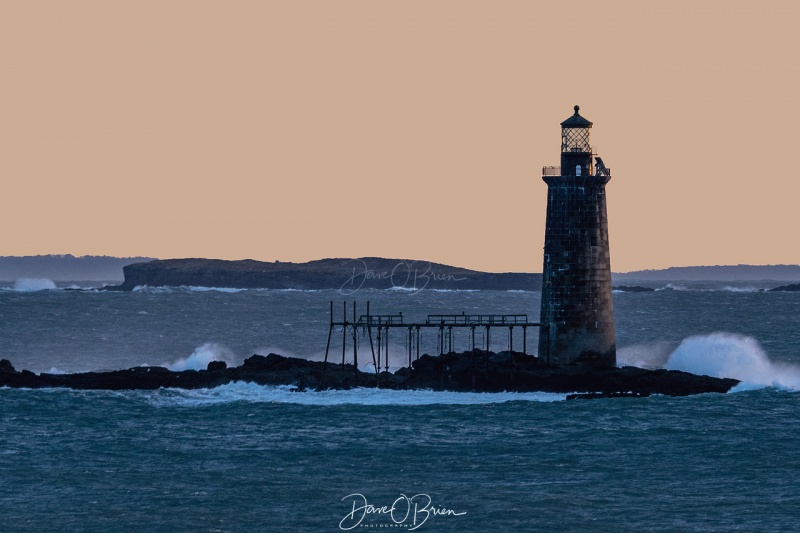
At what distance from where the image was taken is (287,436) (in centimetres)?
4244

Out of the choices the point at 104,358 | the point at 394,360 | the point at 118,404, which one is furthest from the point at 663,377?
the point at 104,358

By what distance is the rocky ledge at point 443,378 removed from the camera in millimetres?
51000

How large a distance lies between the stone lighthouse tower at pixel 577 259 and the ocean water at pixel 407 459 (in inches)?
105

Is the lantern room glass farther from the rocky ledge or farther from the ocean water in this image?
the ocean water

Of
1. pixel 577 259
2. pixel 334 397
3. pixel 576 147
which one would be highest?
pixel 576 147

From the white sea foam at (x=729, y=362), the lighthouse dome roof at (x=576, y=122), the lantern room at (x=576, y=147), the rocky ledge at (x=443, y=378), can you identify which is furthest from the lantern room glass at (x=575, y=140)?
the white sea foam at (x=729, y=362)

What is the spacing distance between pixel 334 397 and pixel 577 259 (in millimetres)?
11385

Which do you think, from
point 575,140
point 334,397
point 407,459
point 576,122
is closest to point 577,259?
point 575,140

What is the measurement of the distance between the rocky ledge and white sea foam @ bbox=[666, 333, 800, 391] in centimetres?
570

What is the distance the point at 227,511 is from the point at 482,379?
71.2 feet

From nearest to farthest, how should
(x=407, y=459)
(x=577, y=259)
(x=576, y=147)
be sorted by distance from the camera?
(x=407, y=459), (x=577, y=259), (x=576, y=147)

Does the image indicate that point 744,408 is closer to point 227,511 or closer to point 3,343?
point 227,511

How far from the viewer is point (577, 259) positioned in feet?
167

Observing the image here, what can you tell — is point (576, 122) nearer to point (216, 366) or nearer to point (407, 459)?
point (407, 459)
